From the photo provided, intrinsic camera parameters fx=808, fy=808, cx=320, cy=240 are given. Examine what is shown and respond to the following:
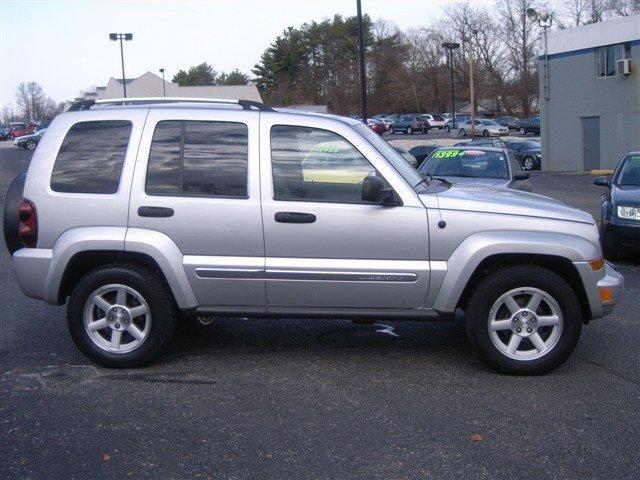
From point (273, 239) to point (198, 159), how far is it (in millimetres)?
827

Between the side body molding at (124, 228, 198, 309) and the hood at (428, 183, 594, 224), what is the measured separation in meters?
1.90

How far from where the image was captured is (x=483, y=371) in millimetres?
5867

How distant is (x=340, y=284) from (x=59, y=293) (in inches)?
82.3

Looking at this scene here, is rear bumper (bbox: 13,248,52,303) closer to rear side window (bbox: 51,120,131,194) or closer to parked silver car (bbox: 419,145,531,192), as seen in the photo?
rear side window (bbox: 51,120,131,194)

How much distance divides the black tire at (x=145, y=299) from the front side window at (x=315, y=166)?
1118 mm

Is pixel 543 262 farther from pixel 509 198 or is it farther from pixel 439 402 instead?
pixel 439 402

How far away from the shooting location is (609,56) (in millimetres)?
30875

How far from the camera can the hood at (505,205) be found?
18.5ft

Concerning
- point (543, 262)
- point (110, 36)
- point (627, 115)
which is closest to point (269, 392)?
point (543, 262)

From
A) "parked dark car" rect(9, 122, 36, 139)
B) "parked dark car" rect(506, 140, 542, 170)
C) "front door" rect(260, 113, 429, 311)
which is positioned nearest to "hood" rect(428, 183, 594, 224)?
"front door" rect(260, 113, 429, 311)

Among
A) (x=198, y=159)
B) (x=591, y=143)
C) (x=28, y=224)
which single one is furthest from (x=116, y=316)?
(x=591, y=143)

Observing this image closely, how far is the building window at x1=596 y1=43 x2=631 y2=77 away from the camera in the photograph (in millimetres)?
30172

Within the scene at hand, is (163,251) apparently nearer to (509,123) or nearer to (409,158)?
(409,158)

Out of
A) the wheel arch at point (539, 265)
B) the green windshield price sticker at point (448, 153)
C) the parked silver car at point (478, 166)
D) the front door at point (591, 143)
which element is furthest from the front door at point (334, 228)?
the front door at point (591, 143)
